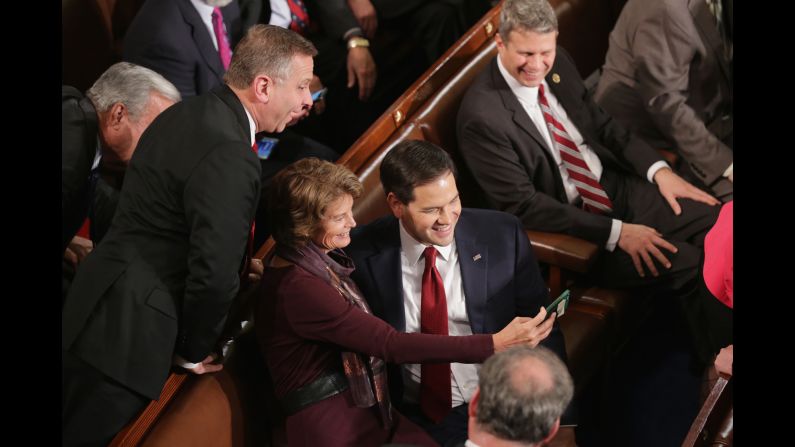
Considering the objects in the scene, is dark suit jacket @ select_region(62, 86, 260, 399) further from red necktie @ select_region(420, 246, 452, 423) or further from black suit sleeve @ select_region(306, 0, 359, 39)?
black suit sleeve @ select_region(306, 0, 359, 39)

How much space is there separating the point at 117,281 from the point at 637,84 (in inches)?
85.8

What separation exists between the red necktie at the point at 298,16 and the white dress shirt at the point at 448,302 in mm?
1555

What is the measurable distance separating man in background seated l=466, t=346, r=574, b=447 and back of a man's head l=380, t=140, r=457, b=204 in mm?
730

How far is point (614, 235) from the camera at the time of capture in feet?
10.1

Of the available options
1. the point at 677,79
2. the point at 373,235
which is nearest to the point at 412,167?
the point at 373,235

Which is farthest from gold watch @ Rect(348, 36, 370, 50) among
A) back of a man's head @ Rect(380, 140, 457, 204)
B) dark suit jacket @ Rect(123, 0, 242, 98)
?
back of a man's head @ Rect(380, 140, 457, 204)

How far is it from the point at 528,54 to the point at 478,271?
35.9 inches

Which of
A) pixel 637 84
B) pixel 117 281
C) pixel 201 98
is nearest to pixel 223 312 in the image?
pixel 117 281

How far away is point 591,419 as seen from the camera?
305cm

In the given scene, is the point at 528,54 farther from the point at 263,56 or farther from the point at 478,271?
the point at 263,56

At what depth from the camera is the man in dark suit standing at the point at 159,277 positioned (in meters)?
2.16

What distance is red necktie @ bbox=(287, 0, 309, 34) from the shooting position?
379cm

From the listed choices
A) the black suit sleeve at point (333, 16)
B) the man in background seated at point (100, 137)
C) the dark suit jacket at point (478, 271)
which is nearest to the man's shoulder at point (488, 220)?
Answer: the dark suit jacket at point (478, 271)

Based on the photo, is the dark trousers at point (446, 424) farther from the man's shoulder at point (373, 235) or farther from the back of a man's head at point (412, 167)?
the back of a man's head at point (412, 167)
